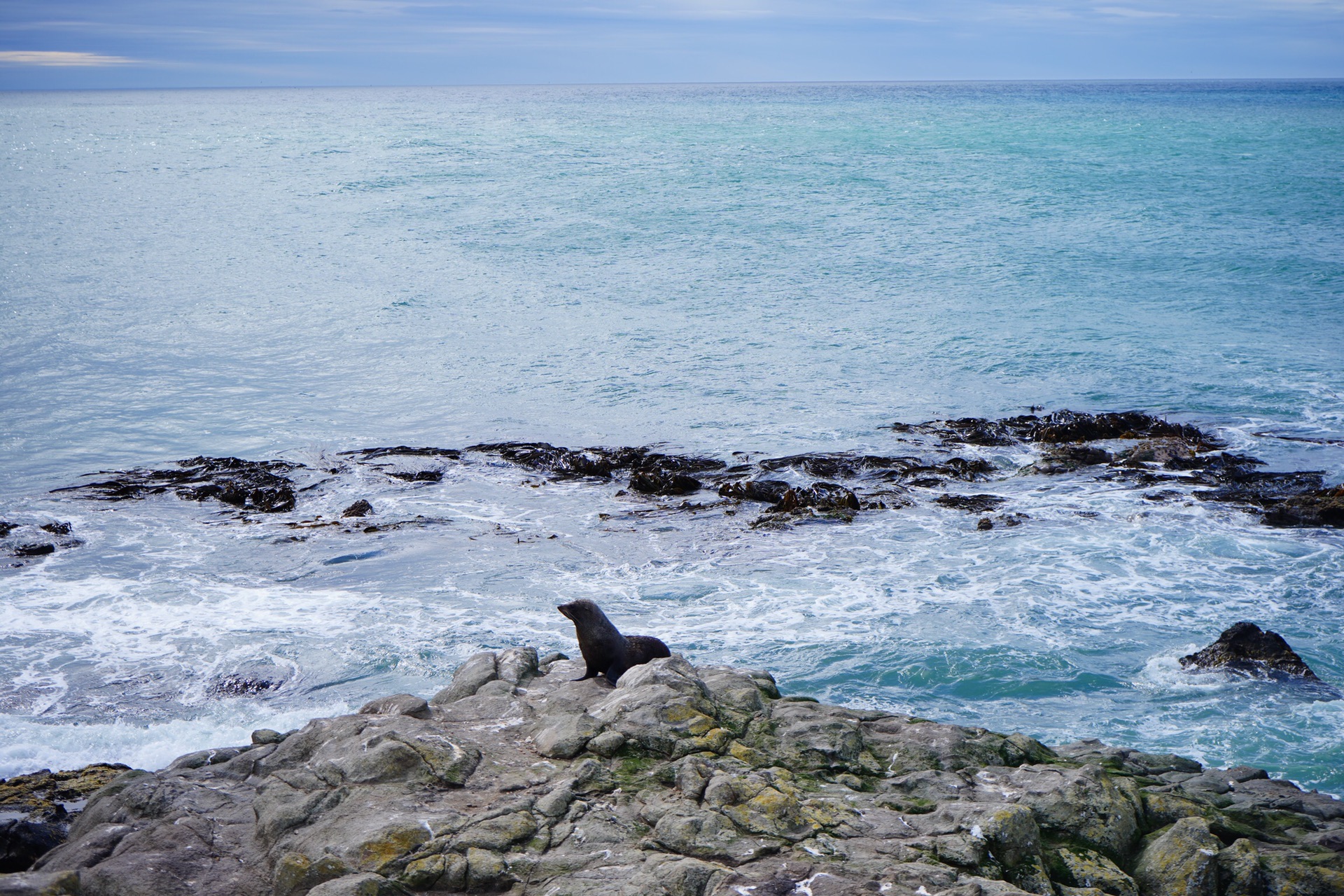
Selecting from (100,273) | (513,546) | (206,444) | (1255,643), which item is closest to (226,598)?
(513,546)

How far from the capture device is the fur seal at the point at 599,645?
8781 mm

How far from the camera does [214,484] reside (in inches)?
674

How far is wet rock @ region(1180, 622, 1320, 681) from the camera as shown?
10742 mm

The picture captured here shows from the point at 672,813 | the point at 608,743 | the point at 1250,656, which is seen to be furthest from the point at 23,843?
the point at 1250,656

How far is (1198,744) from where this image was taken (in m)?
9.60

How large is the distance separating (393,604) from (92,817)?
598 cm

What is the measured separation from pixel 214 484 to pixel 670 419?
8.55 metres

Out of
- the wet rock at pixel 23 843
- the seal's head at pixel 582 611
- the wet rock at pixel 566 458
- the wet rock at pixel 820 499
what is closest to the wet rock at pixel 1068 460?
the wet rock at pixel 820 499

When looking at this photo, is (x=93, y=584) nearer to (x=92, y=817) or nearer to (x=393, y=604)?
(x=393, y=604)

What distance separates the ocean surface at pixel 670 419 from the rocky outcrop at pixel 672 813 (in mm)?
2773

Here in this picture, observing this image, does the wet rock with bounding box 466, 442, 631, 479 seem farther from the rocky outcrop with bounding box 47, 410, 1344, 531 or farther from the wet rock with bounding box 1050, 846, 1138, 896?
the wet rock with bounding box 1050, 846, 1138, 896

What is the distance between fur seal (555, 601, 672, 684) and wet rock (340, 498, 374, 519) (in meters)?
7.80

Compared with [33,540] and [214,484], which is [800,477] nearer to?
[214,484]

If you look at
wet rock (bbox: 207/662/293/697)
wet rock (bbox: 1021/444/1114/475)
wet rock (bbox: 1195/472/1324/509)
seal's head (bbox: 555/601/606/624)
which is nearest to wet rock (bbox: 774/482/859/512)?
wet rock (bbox: 1021/444/1114/475)
